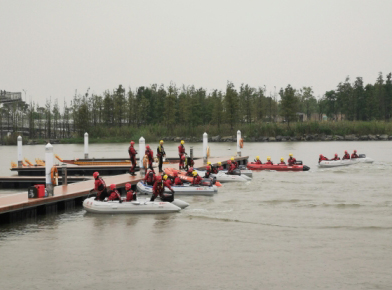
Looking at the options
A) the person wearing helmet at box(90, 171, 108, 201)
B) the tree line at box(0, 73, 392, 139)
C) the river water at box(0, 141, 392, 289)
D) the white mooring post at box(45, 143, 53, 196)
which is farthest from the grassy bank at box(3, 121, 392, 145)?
the white mooring post at box(45, 143, 53, 196)

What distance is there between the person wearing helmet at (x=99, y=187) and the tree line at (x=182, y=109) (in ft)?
261

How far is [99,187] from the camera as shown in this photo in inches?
953

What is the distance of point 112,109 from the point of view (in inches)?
Result: 4446

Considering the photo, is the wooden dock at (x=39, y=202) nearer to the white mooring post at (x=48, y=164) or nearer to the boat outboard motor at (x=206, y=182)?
A: the white mooring post at (x=48, y=164)

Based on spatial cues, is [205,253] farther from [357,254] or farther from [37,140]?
[37,140]

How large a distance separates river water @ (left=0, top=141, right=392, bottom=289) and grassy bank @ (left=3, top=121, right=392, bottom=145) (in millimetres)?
69891

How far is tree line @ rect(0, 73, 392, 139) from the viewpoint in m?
106

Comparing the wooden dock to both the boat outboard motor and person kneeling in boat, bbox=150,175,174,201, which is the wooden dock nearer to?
person kneeling in boat, bbox=150,175,174,201

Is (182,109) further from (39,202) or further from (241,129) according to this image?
(39,202)

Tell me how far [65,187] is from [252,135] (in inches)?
2873

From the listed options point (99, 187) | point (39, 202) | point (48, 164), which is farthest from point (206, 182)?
point (39, 202)

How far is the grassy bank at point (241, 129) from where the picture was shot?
3780 inches

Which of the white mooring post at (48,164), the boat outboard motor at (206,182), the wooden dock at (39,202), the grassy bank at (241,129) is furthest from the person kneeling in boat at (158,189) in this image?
the grassy bank at (241,129)

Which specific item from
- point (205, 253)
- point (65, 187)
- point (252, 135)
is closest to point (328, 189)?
point (65, 187)
